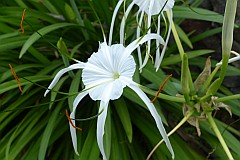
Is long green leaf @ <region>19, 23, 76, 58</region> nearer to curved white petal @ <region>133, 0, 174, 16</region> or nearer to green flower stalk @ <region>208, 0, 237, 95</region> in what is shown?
curved white petal @ <region>133, 0, 174, 16</region>

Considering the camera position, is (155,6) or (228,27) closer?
(228,27)

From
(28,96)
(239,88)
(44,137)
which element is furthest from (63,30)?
(239,88)

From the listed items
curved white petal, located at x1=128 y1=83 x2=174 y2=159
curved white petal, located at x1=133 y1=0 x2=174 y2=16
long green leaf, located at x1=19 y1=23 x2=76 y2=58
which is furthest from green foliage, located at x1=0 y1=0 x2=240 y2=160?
curved white petal, located at x1=128 y1=83 x2=174 y2=159

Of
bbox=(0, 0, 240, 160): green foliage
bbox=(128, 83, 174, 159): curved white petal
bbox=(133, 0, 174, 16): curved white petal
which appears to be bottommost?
bbox=(0, 0, 240, 160): green foliage

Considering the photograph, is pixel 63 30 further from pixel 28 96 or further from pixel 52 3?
pixel 28 96

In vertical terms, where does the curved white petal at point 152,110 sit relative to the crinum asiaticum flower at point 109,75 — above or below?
below

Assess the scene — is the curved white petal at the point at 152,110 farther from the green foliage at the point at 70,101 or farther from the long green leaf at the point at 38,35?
the long green leaf at the point at 38,35

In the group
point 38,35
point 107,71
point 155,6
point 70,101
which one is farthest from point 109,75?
point 38,35

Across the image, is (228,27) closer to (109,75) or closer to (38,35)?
(109,75)

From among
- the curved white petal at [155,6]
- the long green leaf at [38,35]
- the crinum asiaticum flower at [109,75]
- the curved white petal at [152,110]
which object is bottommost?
the long green leaf at [38,35]

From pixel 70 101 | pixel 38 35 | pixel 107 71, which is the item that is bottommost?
pixel 70 101

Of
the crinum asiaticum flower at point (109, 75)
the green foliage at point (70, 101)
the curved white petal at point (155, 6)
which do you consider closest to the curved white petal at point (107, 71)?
the crinum asiaticum flower at point (109, 75)

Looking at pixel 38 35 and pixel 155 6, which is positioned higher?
pixel 155 6
